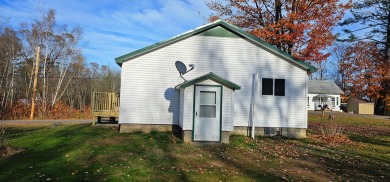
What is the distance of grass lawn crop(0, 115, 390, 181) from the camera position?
282 inches

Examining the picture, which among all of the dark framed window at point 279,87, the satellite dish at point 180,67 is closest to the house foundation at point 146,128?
the satellite dish at point 180,67

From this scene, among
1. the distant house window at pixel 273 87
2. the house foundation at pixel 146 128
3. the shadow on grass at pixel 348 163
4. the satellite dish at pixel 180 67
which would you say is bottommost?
the shadow on grass at pixel 348 163

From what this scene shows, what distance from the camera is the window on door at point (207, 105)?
39.3 feet

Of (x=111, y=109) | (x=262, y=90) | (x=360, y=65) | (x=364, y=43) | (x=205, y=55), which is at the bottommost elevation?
(x=111, y=109)

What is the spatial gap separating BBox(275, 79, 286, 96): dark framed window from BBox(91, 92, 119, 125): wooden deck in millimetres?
7989

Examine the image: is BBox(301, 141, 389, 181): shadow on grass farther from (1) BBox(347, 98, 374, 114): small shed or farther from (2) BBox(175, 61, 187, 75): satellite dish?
(1) BBox(347, 98, 374, 114): small shed

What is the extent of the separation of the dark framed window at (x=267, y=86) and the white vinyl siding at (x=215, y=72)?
192mm

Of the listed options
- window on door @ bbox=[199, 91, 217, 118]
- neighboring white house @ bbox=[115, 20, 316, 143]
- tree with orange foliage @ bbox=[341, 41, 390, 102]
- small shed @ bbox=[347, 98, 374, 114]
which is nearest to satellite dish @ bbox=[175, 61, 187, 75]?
neighboring white house @ bbox=[115, 20, 316, 143]

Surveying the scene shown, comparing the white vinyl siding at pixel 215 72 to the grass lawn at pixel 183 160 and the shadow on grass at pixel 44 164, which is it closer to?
the grass lawn at pixel 183 160

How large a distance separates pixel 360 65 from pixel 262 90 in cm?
3171

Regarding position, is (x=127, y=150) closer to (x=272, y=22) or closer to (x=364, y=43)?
(x=272, y=22)

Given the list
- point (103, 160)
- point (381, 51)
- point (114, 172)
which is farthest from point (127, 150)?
point (381, 51)

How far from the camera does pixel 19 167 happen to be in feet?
25.7

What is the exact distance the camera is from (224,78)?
46.0 ft
